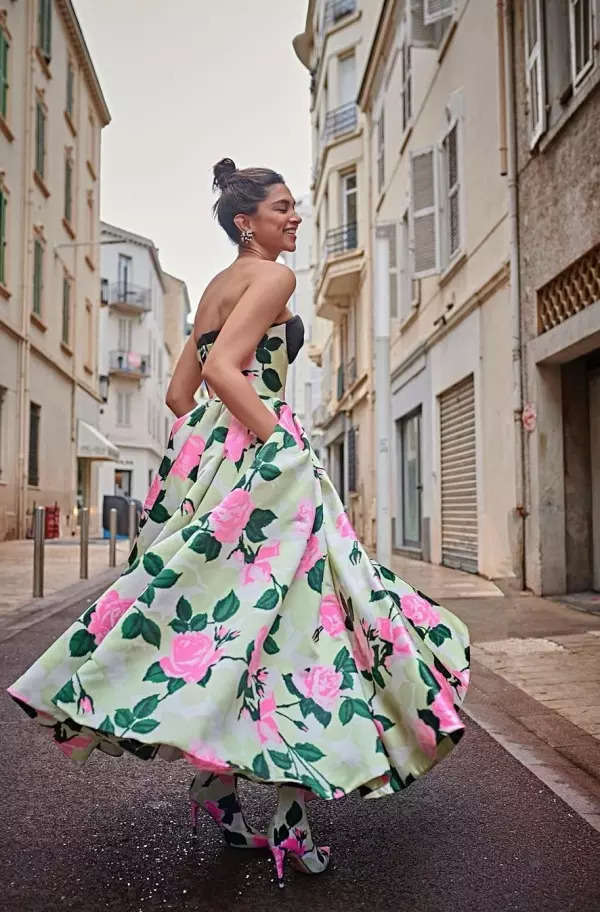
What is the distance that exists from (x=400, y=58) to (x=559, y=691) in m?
14.2

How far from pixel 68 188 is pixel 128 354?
22.8 metres

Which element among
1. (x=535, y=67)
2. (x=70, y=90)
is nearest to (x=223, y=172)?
(x=535, y=67)

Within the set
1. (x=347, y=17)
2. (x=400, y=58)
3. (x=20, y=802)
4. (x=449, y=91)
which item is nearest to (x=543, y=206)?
(x=449, y=91)

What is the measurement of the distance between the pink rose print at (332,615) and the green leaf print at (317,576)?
30 mm

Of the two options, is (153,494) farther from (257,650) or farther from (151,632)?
(257,650)

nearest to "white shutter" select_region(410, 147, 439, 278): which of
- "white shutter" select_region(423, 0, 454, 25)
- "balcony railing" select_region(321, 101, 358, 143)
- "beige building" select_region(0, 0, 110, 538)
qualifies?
"white shutter" select_region(423, 0, 454, 25)

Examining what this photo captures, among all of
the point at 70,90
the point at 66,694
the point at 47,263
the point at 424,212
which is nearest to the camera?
the point at 66,694

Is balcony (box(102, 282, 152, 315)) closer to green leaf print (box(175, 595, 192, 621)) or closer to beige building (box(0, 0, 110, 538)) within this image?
beige building (box(0, 0, 110, 538))

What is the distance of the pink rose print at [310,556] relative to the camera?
2178 millimetres

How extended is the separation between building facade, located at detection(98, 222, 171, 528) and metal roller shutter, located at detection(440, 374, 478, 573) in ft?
108

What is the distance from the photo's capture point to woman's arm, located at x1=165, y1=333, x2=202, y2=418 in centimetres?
265

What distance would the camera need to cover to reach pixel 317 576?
2172 millimetres

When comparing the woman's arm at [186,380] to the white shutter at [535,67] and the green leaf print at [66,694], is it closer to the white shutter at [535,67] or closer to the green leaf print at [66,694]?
the green leaf print at [66,694]

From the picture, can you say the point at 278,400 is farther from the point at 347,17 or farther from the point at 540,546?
the point at 347,17
